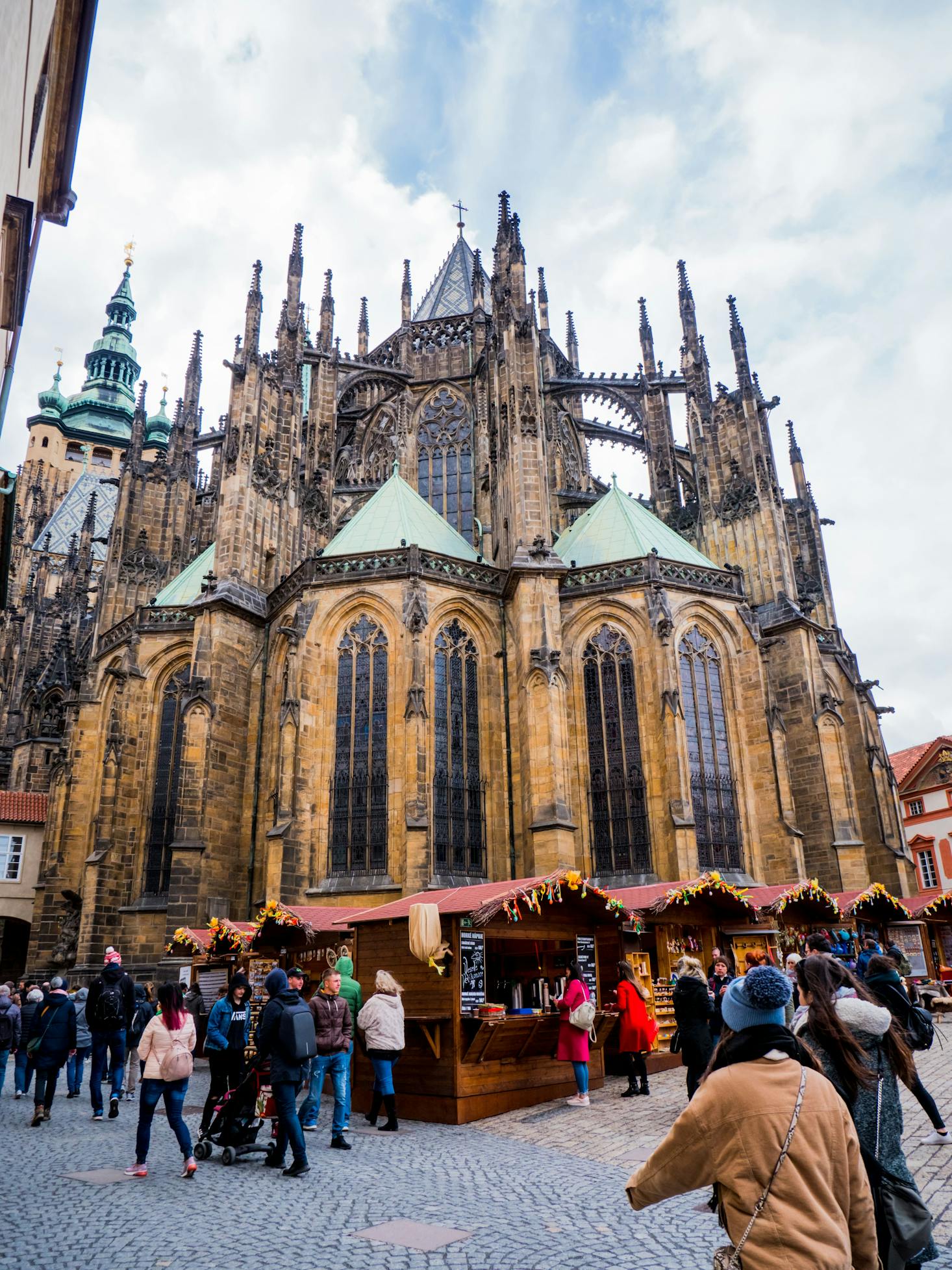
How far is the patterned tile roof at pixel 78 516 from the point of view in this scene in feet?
198

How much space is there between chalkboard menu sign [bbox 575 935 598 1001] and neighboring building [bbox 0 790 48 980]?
24.9 meters

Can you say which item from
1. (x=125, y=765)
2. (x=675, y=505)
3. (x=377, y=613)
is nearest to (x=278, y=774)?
(x=377, y=613)

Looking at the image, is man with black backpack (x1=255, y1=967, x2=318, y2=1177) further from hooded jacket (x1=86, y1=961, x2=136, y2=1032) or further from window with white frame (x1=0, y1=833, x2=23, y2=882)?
window with white frame (x1=0, y1=833, x2=23, y2=882)

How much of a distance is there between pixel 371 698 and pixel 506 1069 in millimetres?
12849

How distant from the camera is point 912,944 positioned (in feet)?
66.4

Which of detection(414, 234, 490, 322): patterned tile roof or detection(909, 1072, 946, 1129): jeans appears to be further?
detection(414, 234, 490, 322): patterned tile roof

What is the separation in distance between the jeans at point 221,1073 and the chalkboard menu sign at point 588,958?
17.7 ft

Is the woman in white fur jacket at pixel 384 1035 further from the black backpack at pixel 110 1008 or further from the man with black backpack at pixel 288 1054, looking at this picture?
the black backpack at pixel 110 1008

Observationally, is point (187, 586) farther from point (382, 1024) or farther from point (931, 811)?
point (931, 811)

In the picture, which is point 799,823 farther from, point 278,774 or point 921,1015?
point 921,1015

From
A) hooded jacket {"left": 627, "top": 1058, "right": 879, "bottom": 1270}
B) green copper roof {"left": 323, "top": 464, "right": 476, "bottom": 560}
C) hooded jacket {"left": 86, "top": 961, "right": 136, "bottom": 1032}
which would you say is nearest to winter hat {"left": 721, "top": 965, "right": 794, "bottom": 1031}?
hooded jacket {"left": 627, "top": 1058, "right": 879, "bottom": 1270}

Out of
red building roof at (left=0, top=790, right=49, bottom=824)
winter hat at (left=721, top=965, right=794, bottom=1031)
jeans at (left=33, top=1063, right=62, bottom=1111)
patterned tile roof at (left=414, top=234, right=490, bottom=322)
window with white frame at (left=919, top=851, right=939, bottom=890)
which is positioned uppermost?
patterned tile roof at (left=414, top=234, right=490, bottom=322)

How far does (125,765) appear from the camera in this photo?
26.1 m

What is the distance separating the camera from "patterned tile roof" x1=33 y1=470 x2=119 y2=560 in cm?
6044
